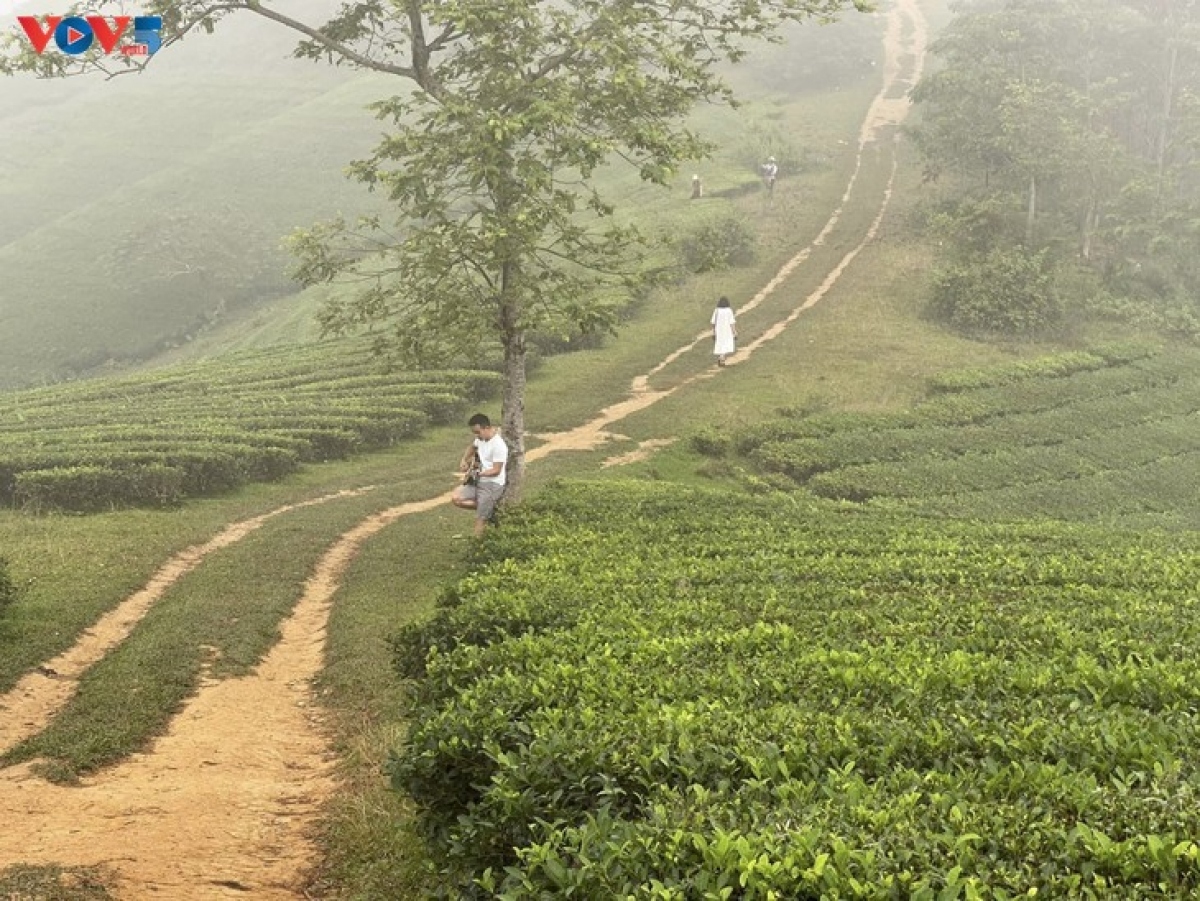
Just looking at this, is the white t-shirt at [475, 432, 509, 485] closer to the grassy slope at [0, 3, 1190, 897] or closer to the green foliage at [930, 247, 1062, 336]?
the grassy slope at [0, 3, 1190, 897]

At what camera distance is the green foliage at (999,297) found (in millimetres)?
39312

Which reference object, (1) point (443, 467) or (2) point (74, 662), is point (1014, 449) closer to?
(1) point (443, 467)

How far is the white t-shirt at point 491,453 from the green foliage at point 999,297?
87.6 feet

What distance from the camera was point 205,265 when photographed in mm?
55500

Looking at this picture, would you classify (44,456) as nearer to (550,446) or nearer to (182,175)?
(550,446)

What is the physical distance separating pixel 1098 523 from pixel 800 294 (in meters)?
20.6

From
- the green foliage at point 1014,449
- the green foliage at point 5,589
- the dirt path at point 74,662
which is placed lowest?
the green foliage at point 1014,449

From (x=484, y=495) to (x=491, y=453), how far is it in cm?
78

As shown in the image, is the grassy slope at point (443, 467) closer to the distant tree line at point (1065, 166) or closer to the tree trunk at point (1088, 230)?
the distant tree line at point (1065, 166)

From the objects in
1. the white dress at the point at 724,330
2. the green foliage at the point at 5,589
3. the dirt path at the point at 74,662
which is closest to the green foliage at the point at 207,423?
the dirt path at the point at 74,662

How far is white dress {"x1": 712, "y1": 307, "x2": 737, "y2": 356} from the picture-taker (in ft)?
114

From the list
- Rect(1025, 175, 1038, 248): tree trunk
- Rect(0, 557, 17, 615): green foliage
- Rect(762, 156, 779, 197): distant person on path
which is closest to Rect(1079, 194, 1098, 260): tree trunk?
Rect(1025, 175, 1038, 248): tree trunk

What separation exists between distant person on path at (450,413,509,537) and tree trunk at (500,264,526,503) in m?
1.37

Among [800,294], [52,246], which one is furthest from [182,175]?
[800,294]
